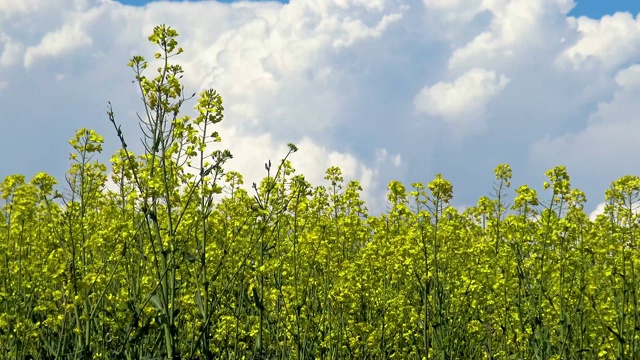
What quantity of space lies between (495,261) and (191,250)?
14.5 feet

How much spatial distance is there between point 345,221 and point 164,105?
4.63 meters

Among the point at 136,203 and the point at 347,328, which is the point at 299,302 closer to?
the point at 347,328

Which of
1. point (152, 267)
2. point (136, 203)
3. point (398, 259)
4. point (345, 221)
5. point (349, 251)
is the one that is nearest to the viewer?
point (152, 267)

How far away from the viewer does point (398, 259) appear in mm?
7465

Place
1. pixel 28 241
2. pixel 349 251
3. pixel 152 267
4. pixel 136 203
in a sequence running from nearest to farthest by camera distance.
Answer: pixel 152 267
pixel 136 203
pixel 28 241
pixel 349 251

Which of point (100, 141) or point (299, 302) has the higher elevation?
point (100, 141)

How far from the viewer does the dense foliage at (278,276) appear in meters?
5.15

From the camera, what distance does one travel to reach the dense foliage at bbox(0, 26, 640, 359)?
5.15 metres

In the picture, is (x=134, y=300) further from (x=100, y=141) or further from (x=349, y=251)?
(x=349, y=251)

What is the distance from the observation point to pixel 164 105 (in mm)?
4906

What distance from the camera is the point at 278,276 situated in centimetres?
680

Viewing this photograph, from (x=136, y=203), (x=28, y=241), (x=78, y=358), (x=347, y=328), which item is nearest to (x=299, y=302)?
(x=347, y=328)

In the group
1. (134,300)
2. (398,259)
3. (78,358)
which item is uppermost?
(398,259)

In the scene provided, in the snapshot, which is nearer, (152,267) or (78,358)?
(78,358)
